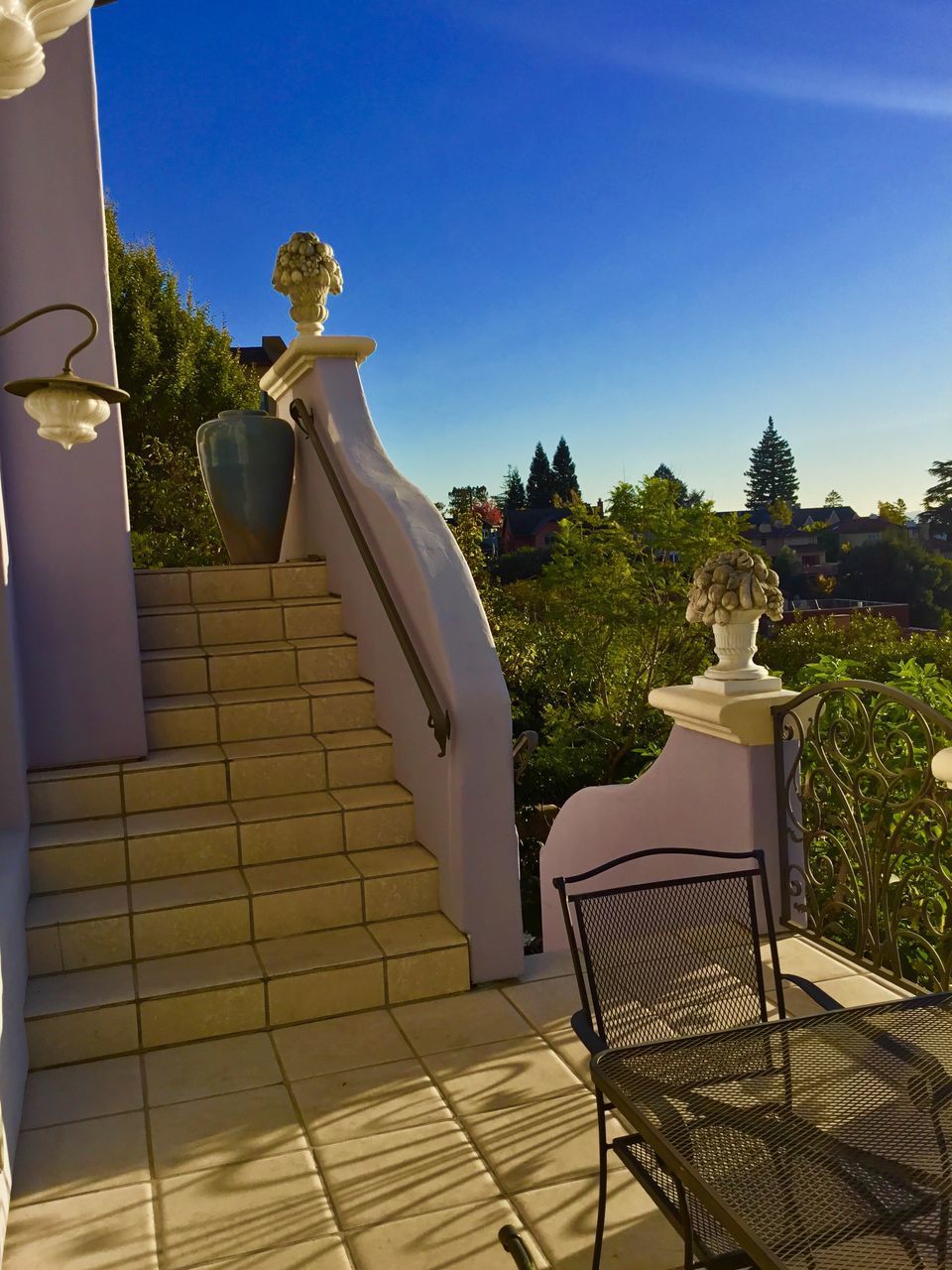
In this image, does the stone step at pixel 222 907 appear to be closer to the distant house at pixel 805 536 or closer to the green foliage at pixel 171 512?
the green foliage at pixel 171 512

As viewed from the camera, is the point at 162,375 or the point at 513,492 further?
the point at 513,492

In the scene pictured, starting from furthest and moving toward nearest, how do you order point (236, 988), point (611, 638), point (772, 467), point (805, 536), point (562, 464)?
1. point (772, 467)
2. point (562, 464)
3. point (805, 536)
4. point (611, 638)
5. point (236, 988)

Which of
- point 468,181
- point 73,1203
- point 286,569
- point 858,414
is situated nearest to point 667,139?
point 468,181

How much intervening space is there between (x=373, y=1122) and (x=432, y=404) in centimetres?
5865

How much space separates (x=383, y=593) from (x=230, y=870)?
Answer: 1167mm

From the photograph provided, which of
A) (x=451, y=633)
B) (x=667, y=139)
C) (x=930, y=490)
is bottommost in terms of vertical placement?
(x=451, y=633)

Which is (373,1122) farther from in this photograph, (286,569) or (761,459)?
(761,459)

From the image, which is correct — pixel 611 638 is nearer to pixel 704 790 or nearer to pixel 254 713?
pixel 704 790

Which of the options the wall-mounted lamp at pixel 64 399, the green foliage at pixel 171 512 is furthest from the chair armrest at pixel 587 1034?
the green foliage at pixel 171 512

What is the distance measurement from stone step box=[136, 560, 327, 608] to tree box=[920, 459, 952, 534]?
39023mm

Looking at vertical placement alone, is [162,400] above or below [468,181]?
below

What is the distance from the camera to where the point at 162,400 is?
1795 cm

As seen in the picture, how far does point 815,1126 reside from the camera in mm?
1544

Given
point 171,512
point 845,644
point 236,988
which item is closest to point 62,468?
point 236,988
